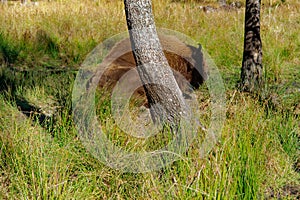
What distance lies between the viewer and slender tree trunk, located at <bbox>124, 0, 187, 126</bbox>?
2744 millimetres

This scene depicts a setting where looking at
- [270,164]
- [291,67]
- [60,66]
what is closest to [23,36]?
[60,66]

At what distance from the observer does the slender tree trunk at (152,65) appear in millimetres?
2744

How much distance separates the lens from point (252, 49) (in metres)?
4.17

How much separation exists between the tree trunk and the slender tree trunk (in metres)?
1.45

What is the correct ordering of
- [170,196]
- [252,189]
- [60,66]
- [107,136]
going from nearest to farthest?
[170,196] → [252,189] → [107,136] → [60,66]

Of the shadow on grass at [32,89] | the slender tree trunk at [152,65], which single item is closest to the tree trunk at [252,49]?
the slender tree trunk at [152,65]

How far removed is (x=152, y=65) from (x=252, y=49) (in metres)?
1.72

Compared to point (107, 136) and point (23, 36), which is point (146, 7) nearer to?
point (107, 136)

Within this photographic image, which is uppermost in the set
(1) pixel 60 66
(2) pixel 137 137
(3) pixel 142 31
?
(3) pixel 142 31

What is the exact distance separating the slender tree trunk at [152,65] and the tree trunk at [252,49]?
1455 millimetres

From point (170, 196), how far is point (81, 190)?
0.56 m

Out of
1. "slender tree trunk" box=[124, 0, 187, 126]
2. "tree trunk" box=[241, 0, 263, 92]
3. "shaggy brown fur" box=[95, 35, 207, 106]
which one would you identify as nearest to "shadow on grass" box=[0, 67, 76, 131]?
"shaggy brown fur" box=[95, 35, 207, 106]

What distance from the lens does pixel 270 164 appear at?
2.49 meters

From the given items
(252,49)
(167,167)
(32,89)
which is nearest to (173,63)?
(252,49)
